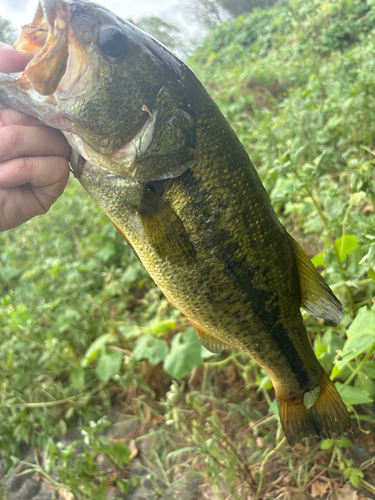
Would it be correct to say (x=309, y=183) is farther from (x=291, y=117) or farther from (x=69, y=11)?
(x=291, y=117)

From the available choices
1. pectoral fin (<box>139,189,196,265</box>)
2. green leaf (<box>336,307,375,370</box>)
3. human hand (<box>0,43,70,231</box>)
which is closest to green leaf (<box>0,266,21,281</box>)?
human hand (<box>0,43,70,231</box>)

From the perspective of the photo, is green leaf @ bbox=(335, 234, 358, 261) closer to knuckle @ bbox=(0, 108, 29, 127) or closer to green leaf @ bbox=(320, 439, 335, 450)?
green leaf @ bbox=(320, 439, 335, 450)

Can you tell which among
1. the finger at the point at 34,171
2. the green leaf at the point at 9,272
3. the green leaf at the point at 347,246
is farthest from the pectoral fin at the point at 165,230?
the green leaf at the point at 9,272

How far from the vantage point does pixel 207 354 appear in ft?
6.67

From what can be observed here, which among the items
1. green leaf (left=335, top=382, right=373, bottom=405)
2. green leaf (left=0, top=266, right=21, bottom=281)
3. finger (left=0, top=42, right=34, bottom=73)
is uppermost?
finger (left=0, top=42, right=34, bottom=73)

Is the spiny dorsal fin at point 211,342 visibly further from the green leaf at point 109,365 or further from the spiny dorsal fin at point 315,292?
the green leaf at point 109,365

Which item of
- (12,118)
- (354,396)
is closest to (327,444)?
(354,396)

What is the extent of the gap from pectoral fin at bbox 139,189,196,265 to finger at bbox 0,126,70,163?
369 millimetres

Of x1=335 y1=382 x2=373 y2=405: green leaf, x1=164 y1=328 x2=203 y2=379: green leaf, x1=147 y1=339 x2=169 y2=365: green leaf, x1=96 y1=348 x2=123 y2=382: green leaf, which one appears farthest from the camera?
x1=96 y1=348 x2=123 y2=382: green leaf

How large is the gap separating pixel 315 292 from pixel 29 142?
1.14 metres

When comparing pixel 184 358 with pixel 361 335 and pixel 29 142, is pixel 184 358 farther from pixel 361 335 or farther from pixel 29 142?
pixel 29 142

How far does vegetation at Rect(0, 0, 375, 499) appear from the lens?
1.67 meters

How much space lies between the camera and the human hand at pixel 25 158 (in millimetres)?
1150

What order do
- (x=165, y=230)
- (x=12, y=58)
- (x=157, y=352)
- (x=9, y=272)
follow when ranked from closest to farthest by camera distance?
1. (x=12, y=58)
2. (x=165, y=230)
3. (x=157, y=352)
4. (x=9, y=272)
